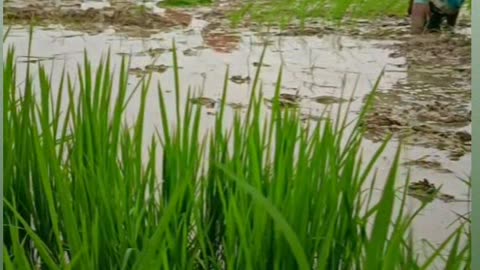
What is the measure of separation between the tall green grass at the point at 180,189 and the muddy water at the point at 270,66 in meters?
0.02

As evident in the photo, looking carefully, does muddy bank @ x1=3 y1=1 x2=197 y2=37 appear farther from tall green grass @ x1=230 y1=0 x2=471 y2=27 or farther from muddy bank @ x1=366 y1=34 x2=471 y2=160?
muddy bank @ x1=366 y1=34 x2=471 y2=160

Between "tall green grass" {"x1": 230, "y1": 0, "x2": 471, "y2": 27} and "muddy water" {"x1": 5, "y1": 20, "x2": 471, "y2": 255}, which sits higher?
"tall green grass" {"x1": 230, "y1": 0, "x2": 471, "y2": 27}

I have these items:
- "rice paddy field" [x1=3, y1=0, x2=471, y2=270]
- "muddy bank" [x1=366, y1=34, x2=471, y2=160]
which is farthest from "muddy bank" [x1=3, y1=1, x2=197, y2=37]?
"muddy bank" [x1=366, y1=34, x2=471, y2=160]

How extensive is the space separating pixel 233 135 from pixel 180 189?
0.41 ft

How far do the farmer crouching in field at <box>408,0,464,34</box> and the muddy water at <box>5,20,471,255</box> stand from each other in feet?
0.18

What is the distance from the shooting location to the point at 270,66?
3.75 feet

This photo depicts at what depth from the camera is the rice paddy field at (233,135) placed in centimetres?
101

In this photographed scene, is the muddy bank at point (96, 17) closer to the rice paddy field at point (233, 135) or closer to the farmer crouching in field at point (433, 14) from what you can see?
the rice paddy field at point (233, 135)

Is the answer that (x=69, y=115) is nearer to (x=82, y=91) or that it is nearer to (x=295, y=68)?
(x=82, y=91)

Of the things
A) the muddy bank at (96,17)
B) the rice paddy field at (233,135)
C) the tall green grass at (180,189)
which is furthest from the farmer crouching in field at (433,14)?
the muddy bank at (96,17)

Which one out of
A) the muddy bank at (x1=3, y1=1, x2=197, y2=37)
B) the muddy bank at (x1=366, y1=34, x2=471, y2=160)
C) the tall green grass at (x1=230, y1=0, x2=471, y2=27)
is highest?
the tall green grass at (x1=230, y1=0, x2=471, y2=27)

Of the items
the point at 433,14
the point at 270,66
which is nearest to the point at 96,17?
the point at 270,66

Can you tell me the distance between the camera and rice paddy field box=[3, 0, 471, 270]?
Answer: 3.33 ft

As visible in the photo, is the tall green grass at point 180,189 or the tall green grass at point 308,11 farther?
the tall green grass at point 308,11
